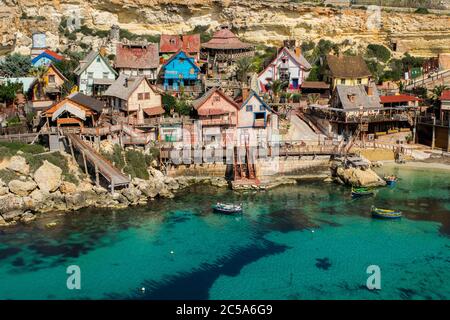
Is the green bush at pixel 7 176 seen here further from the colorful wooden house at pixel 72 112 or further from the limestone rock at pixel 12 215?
the colorful wooden house at pixel 72 112

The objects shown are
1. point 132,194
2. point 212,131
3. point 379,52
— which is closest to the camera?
point 132,194

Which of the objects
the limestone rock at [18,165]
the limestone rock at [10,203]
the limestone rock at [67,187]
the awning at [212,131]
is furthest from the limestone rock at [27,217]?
the awning at [212,131]

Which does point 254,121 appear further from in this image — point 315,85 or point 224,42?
A: point 224,42

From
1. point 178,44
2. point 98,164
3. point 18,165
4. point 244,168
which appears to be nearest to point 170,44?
point 178,44

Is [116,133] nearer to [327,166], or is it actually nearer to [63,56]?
[327,166]

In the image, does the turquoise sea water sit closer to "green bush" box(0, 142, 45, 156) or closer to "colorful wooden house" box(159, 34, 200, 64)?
"green bush" box(0, 142, 45, 156)
